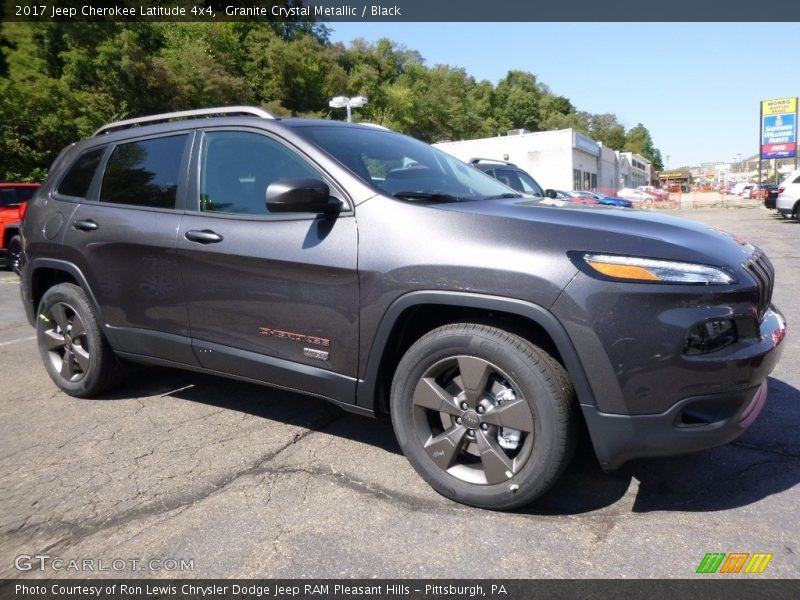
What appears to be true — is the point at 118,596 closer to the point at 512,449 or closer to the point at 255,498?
the point at 255,498

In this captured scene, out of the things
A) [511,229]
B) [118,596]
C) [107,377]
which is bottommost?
[118,596]

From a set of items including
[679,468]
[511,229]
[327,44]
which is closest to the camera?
[511,229]

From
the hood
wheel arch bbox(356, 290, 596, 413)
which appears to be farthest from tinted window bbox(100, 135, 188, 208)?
the hood

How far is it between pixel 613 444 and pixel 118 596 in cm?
184

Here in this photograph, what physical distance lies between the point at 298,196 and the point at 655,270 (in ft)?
4.79

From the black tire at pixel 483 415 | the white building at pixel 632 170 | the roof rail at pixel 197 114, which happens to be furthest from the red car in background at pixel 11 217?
the white building at pixel 632 170

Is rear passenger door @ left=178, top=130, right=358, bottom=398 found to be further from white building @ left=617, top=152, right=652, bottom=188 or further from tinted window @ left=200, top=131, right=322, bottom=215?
white building @ left=617, top=152, right=652, bottom=188

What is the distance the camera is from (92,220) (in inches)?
147

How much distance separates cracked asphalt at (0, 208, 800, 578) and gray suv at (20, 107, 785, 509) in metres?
0.27

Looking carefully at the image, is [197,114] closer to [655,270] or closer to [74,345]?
[74,345]

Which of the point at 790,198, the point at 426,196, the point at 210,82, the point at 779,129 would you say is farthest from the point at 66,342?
the point at 779,129

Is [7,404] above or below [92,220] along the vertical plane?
below

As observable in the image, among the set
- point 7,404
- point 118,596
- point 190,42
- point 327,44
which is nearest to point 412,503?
point 118,596

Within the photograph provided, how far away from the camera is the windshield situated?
2.94m
